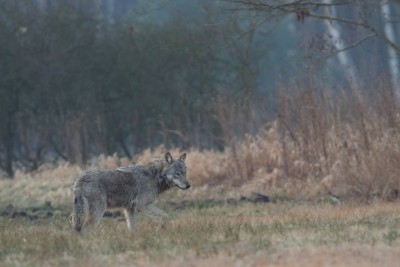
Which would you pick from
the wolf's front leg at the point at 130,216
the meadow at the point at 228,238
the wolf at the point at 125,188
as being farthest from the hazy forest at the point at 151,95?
→ the wolf's front leg at the point at 130,216

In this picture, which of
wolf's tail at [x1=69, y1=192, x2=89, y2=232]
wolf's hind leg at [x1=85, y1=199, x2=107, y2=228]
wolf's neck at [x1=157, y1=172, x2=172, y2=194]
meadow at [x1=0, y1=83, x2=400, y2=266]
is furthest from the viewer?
wolf's neck at [x1=157, y1=172, x2=172, y2=194]

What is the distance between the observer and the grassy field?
9.66 metres

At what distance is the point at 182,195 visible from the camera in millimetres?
19984

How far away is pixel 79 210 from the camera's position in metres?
12.7

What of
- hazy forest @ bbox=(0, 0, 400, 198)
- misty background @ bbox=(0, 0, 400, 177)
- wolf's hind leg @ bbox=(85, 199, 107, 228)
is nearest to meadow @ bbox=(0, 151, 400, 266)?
wolf's hind leg @ bbox=(85, 199, 107, 228)

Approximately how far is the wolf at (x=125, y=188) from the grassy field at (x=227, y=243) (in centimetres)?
27

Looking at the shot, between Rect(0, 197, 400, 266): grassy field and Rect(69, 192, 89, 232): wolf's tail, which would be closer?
Rect(0, 197, 400, 266): grassy field

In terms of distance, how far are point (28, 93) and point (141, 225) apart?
15.0 meters

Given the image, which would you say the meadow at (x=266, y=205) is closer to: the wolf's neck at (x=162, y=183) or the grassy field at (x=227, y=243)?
the grassy field at (x=227, y=243)

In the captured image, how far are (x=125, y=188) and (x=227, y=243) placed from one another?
319 cm

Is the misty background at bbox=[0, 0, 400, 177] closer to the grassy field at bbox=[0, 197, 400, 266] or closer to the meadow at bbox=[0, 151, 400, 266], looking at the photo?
the meadow at bbox=[0, 151, 400, 266]

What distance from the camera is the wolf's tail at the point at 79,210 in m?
12.7

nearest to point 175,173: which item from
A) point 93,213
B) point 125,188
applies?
point 125,188

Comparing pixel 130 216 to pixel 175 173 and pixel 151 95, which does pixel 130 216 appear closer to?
pixel 175 173
